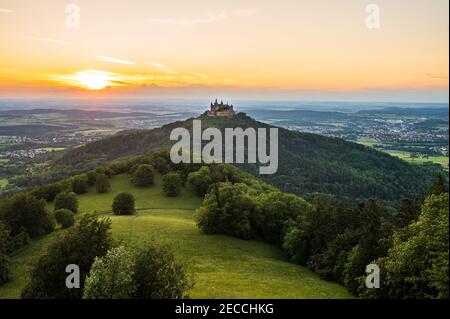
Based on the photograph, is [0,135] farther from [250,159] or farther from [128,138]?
[250,159]

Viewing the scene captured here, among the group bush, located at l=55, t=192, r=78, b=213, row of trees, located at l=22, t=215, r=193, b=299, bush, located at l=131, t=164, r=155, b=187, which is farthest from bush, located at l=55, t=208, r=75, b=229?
bush, located at l=131, t=164, r=155, b=187

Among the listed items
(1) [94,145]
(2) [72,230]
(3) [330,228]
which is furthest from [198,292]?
(1) [94,145]

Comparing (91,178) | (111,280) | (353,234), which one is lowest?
(91,178)

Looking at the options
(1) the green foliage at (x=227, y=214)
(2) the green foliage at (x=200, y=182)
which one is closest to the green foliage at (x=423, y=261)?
(1) the green foliage at (x=227, y=214)

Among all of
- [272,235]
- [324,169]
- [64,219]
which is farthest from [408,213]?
[324,169]

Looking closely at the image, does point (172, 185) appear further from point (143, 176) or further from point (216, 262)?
point (216, 262)

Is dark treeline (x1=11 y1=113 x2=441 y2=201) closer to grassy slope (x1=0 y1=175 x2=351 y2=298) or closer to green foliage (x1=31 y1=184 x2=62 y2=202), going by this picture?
green foliage (x1=31 y1=184 x2=62 y2=202)

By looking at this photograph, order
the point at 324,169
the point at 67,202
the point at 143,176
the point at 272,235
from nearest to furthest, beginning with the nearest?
the point at 272,235 → the point at 67,202 → the point at 143,176 → the point at 324,169
